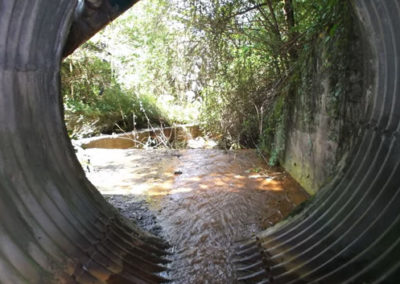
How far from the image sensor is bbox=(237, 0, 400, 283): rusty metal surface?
2.34 metres

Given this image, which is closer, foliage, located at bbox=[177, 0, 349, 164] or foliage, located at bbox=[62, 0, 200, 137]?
foliage, located at bbox=[177, 0, 349, 164]

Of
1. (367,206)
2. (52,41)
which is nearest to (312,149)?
(367,206)

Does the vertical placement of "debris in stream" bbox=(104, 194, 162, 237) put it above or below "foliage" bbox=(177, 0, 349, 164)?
below

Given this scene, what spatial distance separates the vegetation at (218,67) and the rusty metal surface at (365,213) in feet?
4.41

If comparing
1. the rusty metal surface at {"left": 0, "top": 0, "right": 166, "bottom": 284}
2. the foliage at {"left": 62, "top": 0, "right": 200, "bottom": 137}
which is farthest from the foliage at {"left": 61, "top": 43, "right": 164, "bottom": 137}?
the rusty metal surface at {"left": 0, "top": 0, "right": 166, "bottom": 284}

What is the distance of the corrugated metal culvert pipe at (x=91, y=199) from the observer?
2.21 meters

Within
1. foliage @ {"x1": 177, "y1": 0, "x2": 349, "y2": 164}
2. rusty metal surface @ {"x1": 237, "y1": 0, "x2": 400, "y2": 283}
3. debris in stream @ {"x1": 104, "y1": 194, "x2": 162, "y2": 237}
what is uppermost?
foliage @ {"x1": 177, "y1": 0, "x2": 349, "y2": 164}

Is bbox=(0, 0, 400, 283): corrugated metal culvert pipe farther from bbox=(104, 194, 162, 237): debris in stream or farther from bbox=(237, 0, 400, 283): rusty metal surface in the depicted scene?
bbox=(104, 194, 162, 237): debris in stream

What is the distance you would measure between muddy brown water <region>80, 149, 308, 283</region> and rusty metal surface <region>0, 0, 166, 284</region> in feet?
2.14

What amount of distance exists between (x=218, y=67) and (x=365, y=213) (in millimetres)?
6426

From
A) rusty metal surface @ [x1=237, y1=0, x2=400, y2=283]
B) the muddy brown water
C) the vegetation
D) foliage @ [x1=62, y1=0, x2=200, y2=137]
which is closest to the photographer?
rusty metal surface @ [x1=237, y1=0, x2=400, y2=283]

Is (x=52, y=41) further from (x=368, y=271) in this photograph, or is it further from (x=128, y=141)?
(x=128, y=141)

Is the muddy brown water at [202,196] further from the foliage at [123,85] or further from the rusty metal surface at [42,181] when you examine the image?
the foliage at [123,85]

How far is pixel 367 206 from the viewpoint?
8.88ft
